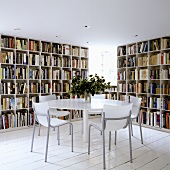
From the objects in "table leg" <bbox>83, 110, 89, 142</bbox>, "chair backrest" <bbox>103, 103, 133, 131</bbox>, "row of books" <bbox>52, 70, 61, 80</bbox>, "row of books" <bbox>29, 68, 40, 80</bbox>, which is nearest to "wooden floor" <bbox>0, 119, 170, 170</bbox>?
"table leg" <bbox>83, 110, 89, 142</bbox>

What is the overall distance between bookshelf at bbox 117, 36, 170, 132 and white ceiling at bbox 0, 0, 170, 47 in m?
0.41

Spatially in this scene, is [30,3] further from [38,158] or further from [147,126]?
[147,126]

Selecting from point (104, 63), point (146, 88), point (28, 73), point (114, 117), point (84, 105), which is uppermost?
point (104, 63)

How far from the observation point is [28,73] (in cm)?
512

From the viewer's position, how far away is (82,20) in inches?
143

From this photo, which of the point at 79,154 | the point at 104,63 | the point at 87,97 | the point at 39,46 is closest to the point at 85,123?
the point at 87,97

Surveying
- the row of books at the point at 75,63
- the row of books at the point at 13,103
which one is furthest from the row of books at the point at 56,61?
the row of books at the point at 13,103

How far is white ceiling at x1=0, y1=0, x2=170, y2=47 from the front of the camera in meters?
2.89

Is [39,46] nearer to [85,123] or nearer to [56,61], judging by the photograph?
[56,61]

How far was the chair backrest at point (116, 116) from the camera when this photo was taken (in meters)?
2.78

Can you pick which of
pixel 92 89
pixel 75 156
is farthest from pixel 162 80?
pixel 75 156

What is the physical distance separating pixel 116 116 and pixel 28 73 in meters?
3.08

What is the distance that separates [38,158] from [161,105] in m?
3.21

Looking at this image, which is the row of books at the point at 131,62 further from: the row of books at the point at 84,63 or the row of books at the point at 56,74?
the row of books at the point at 56,74
